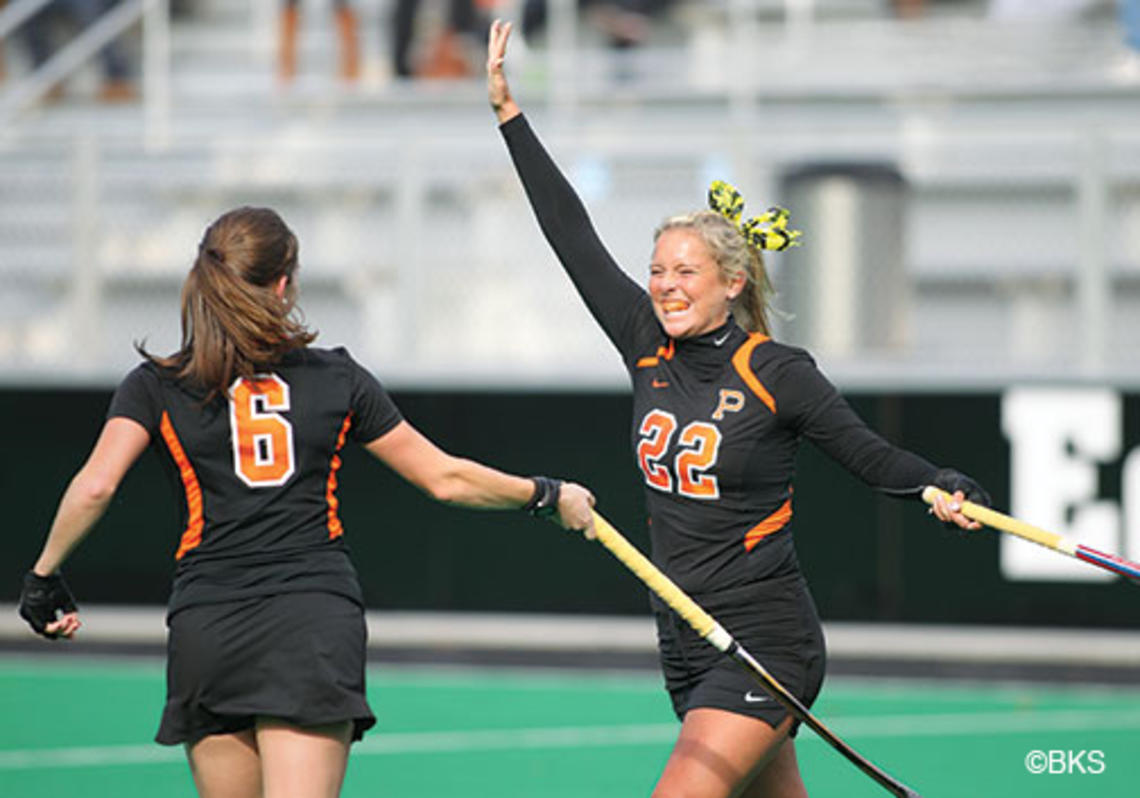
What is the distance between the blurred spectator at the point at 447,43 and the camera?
16.4 m

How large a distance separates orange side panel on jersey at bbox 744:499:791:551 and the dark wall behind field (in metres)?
6.86

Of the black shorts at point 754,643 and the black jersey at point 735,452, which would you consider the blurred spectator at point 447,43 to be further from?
the black shorts at point 754,643

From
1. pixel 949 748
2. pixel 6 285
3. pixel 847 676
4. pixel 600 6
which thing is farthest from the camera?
pixel 600 6

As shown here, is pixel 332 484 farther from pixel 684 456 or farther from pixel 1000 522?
pixel 1000 522

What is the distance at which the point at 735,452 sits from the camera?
562 centimetres

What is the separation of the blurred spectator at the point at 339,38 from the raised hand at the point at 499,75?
425 inches

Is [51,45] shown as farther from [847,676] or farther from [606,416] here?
[847,676]

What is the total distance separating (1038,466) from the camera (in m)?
12.5

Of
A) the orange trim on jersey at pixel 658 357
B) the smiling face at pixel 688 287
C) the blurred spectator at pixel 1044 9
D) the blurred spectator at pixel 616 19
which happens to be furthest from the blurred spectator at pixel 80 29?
the smiling face at pixel 688 287

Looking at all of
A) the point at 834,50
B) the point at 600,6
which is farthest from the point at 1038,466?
the point at 600,6

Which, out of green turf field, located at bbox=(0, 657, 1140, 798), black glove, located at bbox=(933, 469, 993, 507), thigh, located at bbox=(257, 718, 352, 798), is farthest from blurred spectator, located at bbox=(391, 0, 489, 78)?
thigh, located at bbox=(257, 718, 352, 798)

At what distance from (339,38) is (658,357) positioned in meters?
11.9

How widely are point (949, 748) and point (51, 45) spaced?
11450 millimetres

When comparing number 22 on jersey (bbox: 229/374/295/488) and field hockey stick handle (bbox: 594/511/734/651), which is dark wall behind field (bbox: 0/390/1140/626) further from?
number 22 on jersey (bbox: 229/374/295/488)
